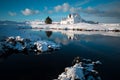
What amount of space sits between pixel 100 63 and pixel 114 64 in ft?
6.67

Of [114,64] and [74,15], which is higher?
[74,15]

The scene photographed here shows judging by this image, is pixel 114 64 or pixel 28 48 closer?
pixel 114 64

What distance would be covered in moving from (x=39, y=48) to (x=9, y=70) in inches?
440

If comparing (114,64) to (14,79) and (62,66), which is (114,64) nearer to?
(62,66)

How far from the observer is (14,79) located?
1595cm

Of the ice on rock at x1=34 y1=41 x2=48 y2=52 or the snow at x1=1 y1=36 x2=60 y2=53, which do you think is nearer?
the ice on rock at x1=34 y1=41 x2=48 y2=52

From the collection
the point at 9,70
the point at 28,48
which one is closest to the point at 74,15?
the point at 28,48

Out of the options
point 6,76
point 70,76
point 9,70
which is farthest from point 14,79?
point 70,76

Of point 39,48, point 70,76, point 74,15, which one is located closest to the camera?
point 70,76

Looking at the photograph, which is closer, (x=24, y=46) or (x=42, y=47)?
(x=42, y=47)

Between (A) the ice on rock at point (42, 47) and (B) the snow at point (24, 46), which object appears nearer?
(A) the ice on rock at point (42, 47)

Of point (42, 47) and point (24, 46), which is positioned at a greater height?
point (24, 46)

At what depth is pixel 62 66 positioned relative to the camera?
65.2ft

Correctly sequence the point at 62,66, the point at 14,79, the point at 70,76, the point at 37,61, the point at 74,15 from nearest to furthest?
the point at 70,76 < the point at 14,79 < the point at 62,66 < the point at 37,61 < the point at 74,15
